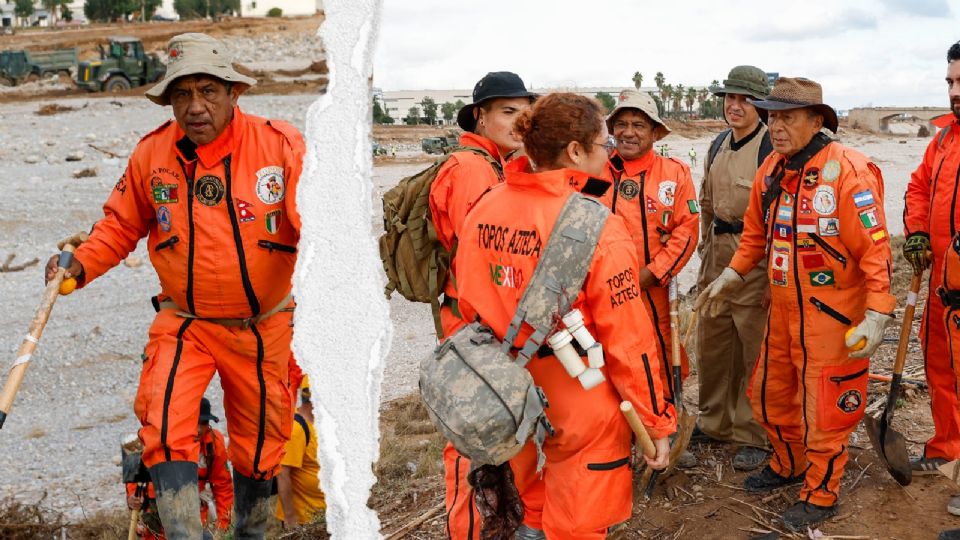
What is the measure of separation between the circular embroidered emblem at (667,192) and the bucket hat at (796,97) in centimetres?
83

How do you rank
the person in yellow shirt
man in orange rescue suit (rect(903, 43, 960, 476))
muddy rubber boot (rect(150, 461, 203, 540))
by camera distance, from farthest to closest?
the person in yellow shirt → man in orange rescue suit (rect(903, 43, 960, 476)) → muddy rubber boot (rect(150, 461, 203, 540))

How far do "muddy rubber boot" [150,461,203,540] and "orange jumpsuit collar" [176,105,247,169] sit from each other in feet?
4.97

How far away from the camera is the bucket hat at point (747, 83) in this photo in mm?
5996

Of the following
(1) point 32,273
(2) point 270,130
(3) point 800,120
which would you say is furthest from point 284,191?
(1) point 32,273

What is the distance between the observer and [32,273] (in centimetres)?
1562

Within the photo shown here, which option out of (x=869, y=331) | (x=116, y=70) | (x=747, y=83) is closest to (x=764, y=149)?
(x=747, y=83)

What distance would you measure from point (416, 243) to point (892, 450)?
9.67 feet

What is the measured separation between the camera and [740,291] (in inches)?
235

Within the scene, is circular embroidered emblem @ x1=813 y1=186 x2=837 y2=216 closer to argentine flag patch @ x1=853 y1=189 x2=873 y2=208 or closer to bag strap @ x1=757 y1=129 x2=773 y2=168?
argentine flag patch @ x1=853 y1=189 x2=873 y2=208

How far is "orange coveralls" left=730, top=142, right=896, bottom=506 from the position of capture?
15.6 ft

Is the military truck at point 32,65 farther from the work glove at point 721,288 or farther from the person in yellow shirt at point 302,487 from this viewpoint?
the work glove at point 721,288

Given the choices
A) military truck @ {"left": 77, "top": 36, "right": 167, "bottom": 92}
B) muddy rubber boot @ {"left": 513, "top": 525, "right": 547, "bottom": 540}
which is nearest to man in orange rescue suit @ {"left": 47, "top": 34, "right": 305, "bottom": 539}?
muddy rubber boot @ {"left": 513, "top": 525, "right": 547, "bottom": 540}

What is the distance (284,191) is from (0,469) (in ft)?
19.3

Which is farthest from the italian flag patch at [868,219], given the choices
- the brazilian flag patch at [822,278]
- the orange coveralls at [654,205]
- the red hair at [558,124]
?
the red hair at [558,124]
